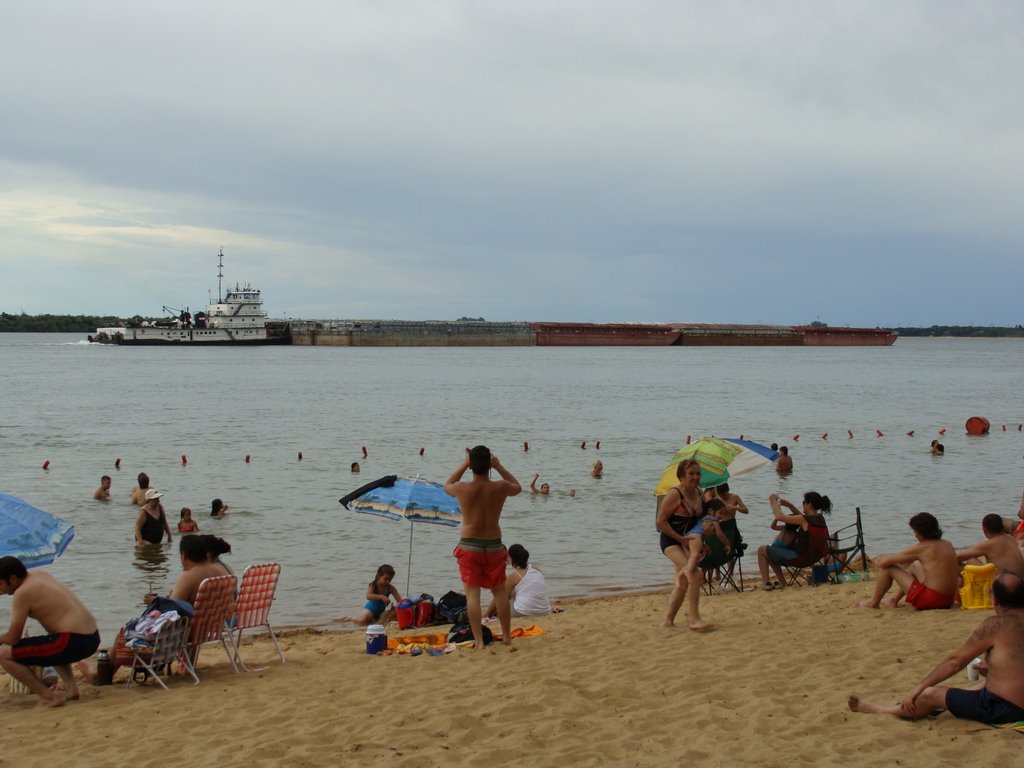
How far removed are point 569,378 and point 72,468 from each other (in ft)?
156

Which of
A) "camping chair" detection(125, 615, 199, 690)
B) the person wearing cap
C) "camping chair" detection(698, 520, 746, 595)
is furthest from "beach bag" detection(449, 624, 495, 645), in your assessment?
the person wearing cap

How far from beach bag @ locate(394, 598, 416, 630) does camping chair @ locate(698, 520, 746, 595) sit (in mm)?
3120

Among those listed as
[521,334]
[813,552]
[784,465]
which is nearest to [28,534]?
[813,552]

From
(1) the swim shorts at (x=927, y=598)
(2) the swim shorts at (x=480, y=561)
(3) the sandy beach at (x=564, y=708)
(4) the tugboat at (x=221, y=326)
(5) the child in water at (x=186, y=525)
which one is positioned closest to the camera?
(3) the sandy beach at (x=564, y=708)

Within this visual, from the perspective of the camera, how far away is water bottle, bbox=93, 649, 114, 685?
760 cm

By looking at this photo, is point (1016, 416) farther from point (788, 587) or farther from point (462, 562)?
point (462, 562)

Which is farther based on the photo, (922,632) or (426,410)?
(426,410)

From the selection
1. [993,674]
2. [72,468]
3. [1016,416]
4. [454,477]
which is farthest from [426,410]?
[993,674]

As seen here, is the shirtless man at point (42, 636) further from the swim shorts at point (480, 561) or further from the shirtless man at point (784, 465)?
the shirtless man at point (784, 465)

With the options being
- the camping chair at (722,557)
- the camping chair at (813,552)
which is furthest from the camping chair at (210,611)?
the camping chair at (813,552)

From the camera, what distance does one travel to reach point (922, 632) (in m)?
7.91

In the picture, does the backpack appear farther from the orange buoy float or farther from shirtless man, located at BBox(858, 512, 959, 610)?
the orange buoy float

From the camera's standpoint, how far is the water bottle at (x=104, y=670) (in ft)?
24.9

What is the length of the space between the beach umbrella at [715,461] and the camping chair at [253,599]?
4616 mm
